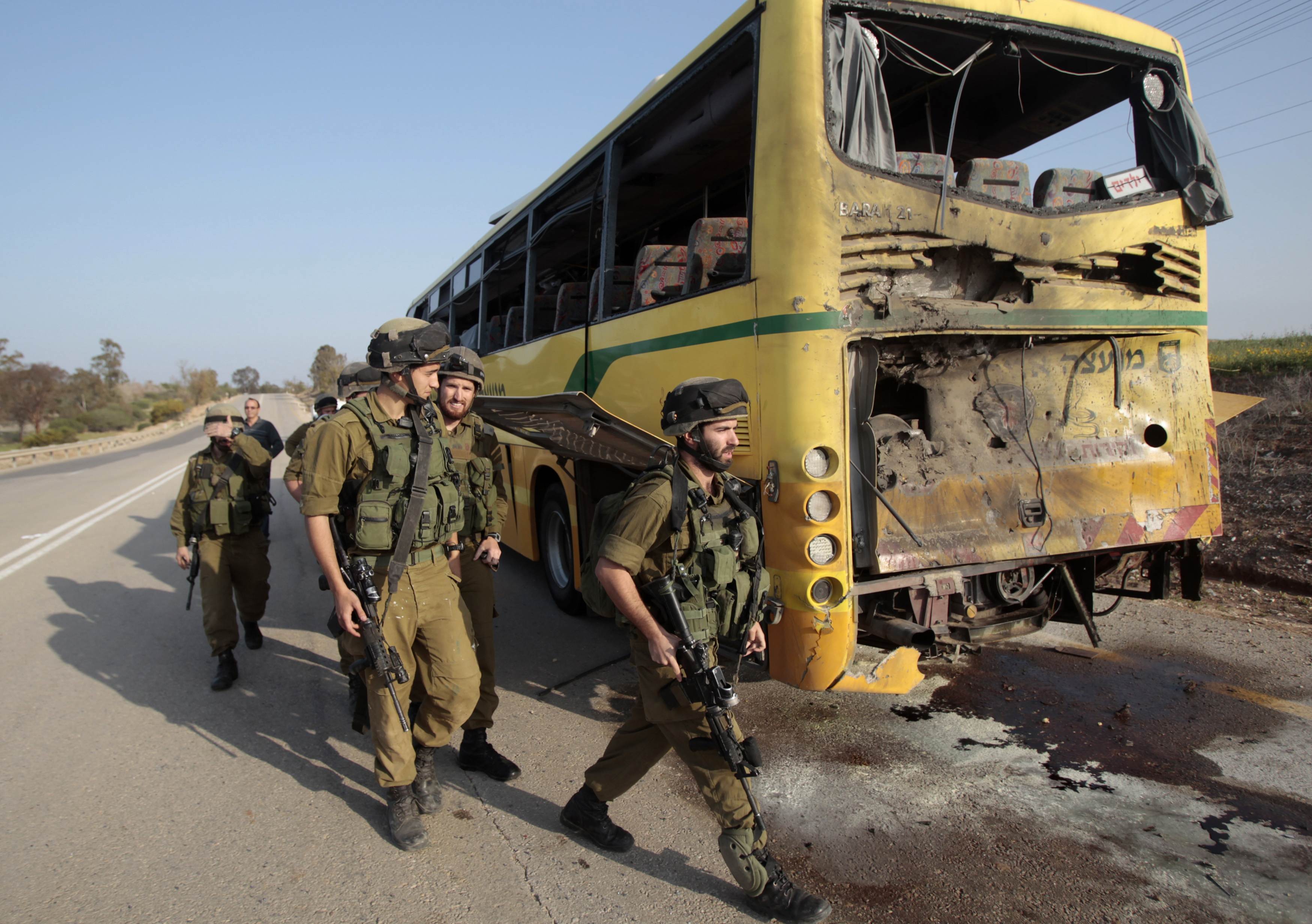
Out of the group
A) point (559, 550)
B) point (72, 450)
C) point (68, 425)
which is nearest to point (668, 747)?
point (559, 550)

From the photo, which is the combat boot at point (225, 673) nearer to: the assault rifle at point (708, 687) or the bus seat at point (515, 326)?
the bus seat at point (515, 326)

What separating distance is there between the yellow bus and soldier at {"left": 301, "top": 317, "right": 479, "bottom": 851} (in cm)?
89

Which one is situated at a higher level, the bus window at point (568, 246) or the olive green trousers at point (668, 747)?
the bus window at point (568, 246)


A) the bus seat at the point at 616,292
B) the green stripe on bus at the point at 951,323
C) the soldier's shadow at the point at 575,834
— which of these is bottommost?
the soldier's shadow at the point at 575,834

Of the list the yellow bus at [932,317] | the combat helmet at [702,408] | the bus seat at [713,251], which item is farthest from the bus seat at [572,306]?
the combat helmet at [702,408]

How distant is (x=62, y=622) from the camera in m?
6.02

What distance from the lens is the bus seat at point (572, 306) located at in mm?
5504

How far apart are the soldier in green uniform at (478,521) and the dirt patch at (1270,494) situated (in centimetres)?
606

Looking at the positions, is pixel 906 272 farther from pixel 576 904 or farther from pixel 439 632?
pixel 576 904

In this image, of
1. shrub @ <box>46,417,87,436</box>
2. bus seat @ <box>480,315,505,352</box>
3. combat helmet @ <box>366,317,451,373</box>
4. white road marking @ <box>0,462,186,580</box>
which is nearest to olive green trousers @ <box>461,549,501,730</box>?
combat helmet @ <box>366,317,451,373</box>

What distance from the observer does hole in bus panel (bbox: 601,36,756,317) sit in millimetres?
3842

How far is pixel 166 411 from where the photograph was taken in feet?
183

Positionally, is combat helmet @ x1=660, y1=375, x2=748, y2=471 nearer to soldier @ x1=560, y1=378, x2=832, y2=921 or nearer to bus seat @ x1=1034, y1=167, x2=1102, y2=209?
soldier @ x1=560, y1=378, x2=832, y2=921

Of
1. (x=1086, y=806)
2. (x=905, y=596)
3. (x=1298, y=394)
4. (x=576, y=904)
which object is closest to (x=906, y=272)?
(x=905, y=596)
